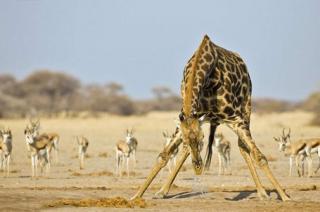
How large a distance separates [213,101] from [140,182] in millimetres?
7046

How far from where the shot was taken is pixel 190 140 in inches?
523

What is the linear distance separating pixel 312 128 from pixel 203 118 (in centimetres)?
3807

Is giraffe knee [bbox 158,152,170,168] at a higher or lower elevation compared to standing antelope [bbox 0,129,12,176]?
lower

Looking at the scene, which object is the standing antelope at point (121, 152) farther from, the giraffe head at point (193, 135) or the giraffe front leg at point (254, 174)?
the giraffe head at point (193, 135)

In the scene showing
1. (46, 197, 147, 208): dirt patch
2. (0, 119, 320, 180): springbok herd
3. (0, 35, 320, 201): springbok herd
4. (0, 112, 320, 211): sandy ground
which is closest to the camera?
(0, 35, 320, 201): springbok herd

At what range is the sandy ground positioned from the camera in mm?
14695

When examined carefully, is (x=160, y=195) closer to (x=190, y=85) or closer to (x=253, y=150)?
(x=253, y=150)

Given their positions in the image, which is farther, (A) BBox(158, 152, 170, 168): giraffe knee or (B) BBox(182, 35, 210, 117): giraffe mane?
(A) BBox(158, 152, 170, 168): giraffe knee

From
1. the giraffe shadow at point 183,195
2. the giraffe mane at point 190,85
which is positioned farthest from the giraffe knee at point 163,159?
the giraffe mane at point 190,85

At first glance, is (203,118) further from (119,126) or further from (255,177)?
(119,126)

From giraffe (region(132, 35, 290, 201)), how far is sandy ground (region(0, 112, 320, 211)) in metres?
0.80

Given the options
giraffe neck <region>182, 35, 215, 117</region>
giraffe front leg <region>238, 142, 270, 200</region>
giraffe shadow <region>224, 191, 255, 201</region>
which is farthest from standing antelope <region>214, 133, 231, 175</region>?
giraffe neck <region>182, 35, 215, 117</region>

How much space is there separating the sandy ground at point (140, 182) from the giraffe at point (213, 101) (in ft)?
2.64

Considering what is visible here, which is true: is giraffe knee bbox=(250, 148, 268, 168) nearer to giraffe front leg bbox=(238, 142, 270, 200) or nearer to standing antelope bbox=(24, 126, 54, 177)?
giraffe front leg bbox=(238, 142, 270, 200)
